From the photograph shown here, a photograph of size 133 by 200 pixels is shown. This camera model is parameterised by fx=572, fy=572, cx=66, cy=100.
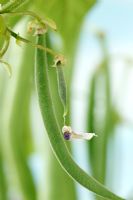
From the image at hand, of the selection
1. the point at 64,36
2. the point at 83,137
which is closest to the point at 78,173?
the point at 83,137

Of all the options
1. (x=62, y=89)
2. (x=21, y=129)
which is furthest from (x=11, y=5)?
(x=21, y=129)

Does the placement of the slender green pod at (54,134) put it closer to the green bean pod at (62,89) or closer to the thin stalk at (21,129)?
the green bean pod at (62,89)

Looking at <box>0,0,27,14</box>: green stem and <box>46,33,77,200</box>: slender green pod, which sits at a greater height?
Result: <box>0,0,27,14</box>: green stem

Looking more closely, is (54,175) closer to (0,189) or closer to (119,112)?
(0,189)

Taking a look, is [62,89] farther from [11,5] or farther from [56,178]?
[56,178]

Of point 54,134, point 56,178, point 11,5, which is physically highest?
point 11,5

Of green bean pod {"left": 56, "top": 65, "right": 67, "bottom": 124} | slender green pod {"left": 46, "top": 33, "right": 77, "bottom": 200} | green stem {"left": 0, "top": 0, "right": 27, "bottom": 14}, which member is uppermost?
green stem {"left": 0, "top": 0, "right": 27, "bottom": 14}

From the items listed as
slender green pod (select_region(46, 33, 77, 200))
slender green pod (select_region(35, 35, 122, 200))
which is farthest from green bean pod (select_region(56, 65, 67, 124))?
slender green pod (select_region(46, 33, 77, 200))

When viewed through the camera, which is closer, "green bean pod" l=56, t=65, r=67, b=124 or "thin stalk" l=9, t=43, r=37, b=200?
"green bean pod" l=56, t=65, r=67, b=124

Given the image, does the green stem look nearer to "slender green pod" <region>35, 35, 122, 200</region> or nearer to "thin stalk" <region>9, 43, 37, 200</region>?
"slender green pod" <region>35, 35, 122, 200</region>
